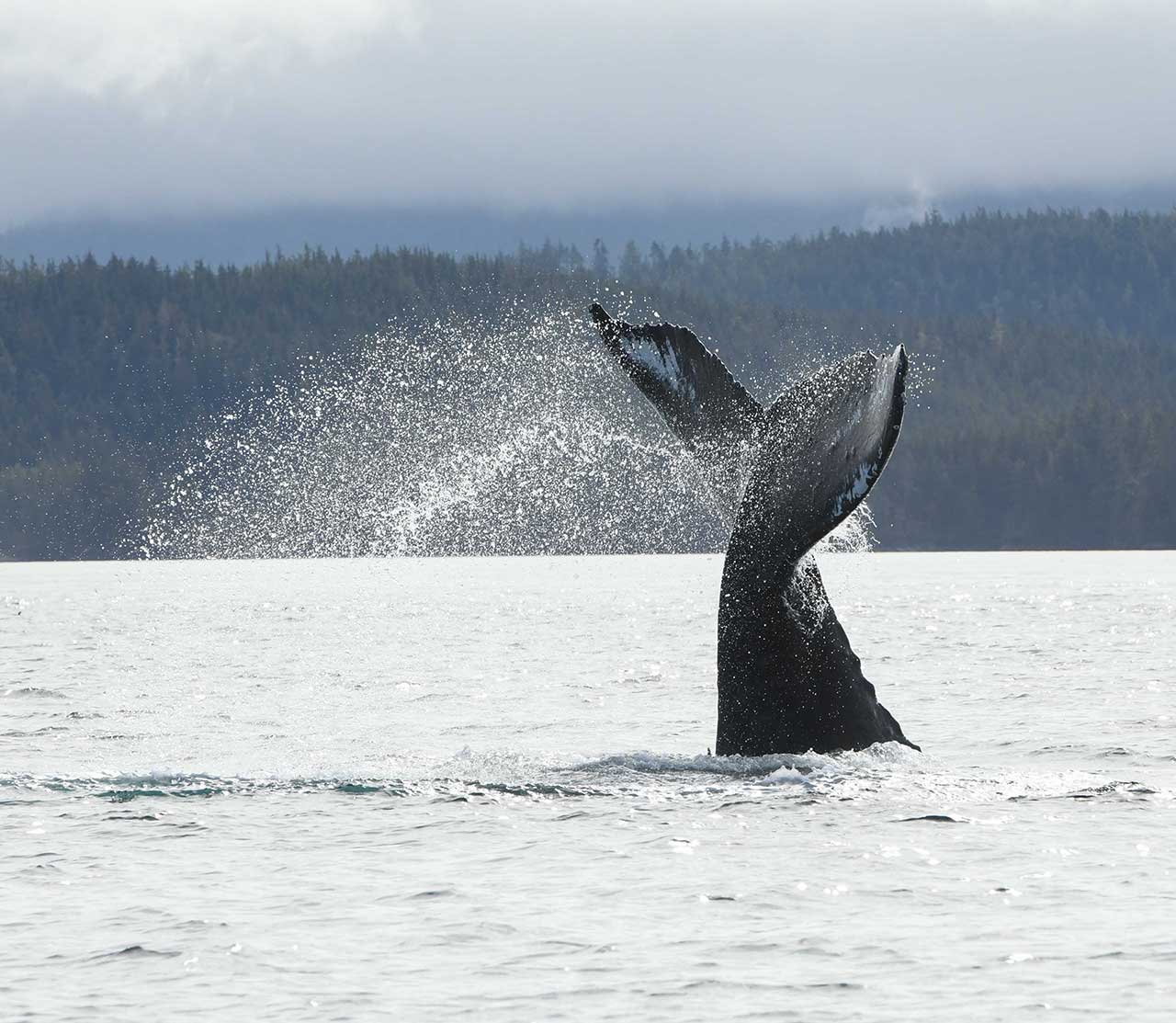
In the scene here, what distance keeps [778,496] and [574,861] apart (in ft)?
7.95

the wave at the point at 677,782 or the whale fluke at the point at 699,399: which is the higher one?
the whale fluke at the point at 699,399

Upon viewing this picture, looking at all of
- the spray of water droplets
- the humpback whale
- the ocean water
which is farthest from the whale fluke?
the spray of water droplets

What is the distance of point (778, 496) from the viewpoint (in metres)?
10.8

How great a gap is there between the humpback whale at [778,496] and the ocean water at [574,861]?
61cm

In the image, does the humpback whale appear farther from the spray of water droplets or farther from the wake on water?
the spray of water droplets

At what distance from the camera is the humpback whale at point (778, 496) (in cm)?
1025

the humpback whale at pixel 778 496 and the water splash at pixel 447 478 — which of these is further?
the water splash at pixel 447 478

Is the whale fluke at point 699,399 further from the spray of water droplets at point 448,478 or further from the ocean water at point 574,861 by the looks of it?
the spray of water droplets at point 448,478

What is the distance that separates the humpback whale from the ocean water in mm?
608

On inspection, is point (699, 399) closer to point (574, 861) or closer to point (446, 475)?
point (574, 861)

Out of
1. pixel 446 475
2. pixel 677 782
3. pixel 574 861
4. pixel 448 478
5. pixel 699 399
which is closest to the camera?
pixel 574 861

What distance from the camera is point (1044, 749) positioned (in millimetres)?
16922

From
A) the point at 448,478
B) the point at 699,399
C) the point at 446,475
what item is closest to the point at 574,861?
the point at 699,399

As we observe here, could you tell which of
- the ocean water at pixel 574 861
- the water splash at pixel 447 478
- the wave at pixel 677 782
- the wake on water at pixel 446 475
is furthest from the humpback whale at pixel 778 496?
the water splash at pixel 447 478
